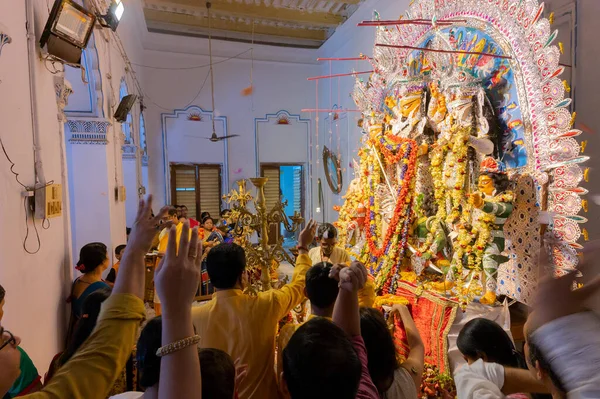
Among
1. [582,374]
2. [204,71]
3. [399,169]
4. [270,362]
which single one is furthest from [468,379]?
[204,71]

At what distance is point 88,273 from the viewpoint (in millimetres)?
2820

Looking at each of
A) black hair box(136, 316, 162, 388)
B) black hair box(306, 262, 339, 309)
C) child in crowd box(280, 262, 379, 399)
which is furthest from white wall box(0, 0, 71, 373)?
child in crowd box(280, 262, 379, 399)

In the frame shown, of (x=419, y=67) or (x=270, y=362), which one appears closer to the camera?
(x=270, y=362)

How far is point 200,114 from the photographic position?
926 centimetres

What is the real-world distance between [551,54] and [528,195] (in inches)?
45.7

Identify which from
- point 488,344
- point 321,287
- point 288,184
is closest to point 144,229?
point 321,287

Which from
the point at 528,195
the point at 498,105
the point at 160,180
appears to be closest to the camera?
the point at 528,195

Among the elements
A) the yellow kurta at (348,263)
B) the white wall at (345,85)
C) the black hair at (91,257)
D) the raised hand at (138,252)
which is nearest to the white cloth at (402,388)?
the yellow kurta at (348,263)

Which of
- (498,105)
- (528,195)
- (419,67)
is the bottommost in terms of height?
(528,195)

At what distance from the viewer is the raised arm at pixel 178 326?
0.76 metres

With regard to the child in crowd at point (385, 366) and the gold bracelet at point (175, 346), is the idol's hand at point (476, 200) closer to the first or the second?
the child in crowd at point (385, 366)

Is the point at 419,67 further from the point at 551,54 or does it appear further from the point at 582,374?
the point at 582,374

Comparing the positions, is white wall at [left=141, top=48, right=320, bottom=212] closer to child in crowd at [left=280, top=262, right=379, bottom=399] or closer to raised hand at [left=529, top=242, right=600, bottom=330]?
child in crowd at [left=280, top=262, right=379, bottom=399]

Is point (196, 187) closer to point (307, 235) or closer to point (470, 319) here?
point (470, 319)
